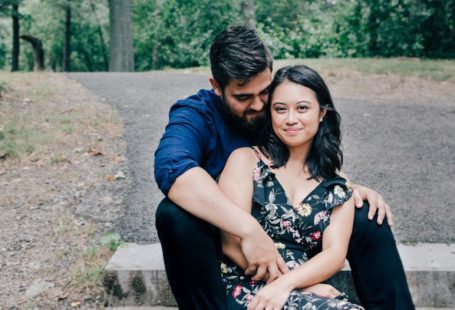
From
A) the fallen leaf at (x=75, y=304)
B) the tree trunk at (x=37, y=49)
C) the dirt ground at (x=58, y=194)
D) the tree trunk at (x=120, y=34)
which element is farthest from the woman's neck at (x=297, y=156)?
the tree trunk at (x=120, y=34)

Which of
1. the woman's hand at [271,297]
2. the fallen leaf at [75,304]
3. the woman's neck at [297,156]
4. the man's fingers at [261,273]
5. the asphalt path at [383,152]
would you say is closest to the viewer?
the woman's hand at [271,297]

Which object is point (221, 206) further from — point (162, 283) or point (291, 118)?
point (162, 283)

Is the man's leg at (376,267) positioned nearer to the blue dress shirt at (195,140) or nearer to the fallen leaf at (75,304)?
the blue dress shirt at (195,140)

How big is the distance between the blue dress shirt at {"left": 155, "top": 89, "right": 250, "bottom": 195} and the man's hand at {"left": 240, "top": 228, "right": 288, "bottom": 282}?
42 centimetres

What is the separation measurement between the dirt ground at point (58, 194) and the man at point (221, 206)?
0.91 meters

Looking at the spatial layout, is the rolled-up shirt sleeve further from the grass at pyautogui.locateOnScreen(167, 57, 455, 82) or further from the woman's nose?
the grass at pyautogui.locateOnScreen(167, 57, 455, 82)

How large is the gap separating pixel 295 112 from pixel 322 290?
84 centimetres

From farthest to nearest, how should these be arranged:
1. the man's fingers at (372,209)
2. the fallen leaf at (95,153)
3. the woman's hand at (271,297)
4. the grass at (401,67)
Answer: the grass at (401,67)
the fallen leaf at (95,153)
the man's fingers at (372,209)
the woman's hand at (271,297)

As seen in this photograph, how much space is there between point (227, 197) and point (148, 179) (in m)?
2.25

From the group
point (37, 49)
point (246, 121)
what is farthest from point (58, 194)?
point (37, 49)

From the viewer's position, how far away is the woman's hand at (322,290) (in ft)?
7.79

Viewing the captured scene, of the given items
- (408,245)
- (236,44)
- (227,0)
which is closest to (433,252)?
(408,245)

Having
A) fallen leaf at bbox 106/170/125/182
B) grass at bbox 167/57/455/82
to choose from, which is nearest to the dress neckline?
fallen leaf at bbox 106/170/125/182

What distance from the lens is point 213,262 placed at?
239cm
